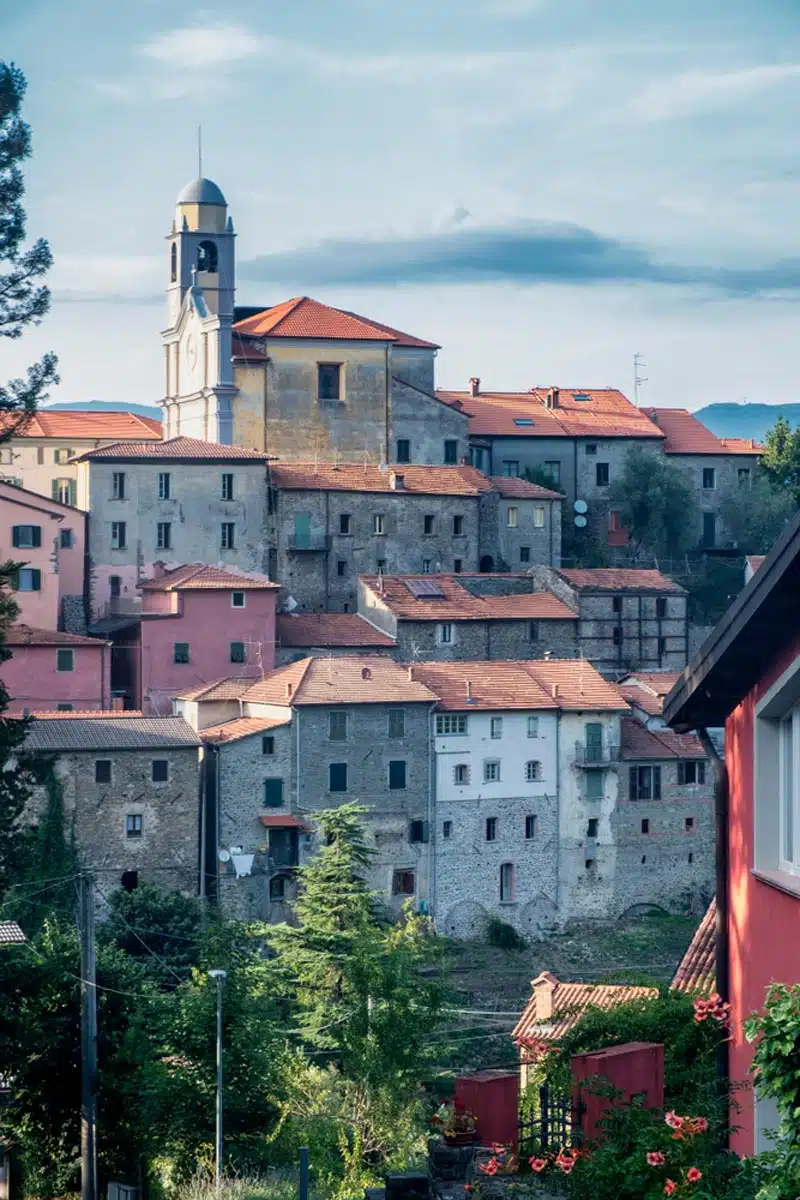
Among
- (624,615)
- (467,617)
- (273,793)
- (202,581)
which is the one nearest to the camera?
(273,793)

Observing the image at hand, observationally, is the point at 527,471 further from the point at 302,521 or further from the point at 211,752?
the point at 211,752

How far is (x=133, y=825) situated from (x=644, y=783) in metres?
14.9

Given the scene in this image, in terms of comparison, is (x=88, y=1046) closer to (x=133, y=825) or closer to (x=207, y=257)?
(x=133, y=825)

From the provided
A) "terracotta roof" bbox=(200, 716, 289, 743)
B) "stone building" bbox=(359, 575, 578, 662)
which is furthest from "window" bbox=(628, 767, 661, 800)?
"terracotta roof" bbox=(200, 716, 289, 743)

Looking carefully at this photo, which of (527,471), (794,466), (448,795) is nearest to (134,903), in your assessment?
(448,795)

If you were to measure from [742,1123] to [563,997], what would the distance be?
24473 millimetres

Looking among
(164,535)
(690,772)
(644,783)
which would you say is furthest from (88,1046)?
(164,535)

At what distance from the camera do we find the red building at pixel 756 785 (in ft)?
22.0

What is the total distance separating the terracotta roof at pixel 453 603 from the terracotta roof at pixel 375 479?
383cm

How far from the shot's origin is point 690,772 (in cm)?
5525

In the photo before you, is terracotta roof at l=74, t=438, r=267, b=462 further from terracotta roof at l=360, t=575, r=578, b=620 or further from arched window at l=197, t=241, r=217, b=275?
arched window at l=197, t=241, r=217, b=275

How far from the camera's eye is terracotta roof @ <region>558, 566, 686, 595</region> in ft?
199

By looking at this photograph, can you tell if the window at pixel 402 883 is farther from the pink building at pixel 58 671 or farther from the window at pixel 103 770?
the pink building at pixel 58 671

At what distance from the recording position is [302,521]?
6072 centimetres
